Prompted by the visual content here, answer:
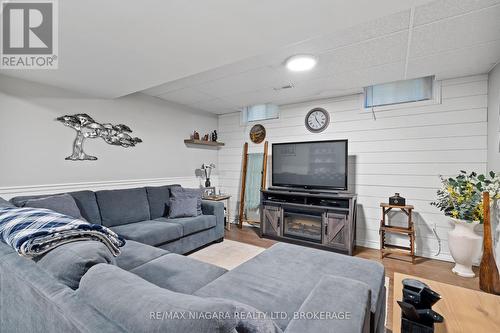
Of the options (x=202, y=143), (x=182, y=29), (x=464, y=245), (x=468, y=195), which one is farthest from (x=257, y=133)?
(x=464, y=245)

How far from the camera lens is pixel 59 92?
285 centimetres

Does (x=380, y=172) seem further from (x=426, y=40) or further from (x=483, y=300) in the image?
(x=483, y=300)

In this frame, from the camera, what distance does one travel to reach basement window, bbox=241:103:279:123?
446 centimetres

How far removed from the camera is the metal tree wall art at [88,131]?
2953 millimetres

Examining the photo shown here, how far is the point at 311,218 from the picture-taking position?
361cm

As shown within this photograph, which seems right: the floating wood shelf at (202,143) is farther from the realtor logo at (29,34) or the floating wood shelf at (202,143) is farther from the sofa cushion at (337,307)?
the sofa cushion at (337,307)

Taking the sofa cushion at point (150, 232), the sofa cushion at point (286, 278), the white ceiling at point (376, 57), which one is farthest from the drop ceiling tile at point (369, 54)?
the sofa cushion at point (150, 232)

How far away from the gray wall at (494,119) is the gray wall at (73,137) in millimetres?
4364

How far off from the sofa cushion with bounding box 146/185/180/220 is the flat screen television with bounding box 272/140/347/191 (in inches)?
72.7

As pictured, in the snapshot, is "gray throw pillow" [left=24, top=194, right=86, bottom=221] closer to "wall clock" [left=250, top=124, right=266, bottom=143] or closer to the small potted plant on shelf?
"wall clock" [left=250, top=124, right=266, bottom=143]

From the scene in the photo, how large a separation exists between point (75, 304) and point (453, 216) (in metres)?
3.45

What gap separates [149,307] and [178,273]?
3.41 feet

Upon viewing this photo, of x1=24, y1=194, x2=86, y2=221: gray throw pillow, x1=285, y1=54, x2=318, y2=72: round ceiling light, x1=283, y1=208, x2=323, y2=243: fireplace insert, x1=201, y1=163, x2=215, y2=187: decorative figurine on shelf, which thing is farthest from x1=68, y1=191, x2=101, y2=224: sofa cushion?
x1=285, y1=54, x2=318, y2=72: round ceiling light

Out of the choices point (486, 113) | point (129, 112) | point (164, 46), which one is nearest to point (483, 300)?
point (486, 113)
